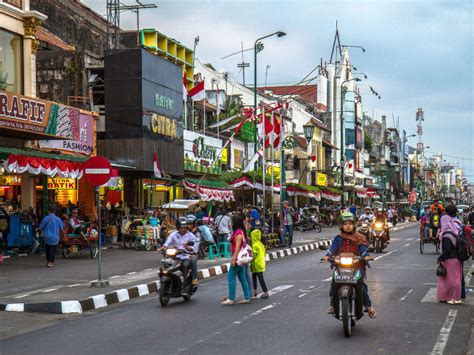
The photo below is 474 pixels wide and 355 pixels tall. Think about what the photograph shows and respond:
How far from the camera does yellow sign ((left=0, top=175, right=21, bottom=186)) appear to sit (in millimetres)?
26942

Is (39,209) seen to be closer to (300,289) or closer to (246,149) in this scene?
(300,289)

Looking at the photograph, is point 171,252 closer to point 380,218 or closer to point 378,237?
point 378,237

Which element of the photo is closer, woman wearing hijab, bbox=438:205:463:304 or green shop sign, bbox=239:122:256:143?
woman wearing hijab, bbox=438:205:463:304

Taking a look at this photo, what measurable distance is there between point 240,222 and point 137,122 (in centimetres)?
2069

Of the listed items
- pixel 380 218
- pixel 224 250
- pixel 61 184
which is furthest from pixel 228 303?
pixel 61 184

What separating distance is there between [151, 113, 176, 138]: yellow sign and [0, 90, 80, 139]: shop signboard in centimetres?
924

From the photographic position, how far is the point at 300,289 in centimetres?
1563

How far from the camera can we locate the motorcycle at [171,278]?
13.4 meters

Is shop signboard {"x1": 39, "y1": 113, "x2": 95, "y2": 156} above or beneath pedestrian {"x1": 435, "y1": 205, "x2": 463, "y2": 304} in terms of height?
above

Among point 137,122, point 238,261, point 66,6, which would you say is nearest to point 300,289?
point 238,261

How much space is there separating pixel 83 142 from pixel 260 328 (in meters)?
20.4

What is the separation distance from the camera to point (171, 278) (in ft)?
44.5

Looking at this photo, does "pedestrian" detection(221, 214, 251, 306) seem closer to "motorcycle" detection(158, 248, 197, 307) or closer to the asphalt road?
the asphalt road

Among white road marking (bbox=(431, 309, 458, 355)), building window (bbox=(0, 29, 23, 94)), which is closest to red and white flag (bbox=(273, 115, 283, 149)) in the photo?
building window (bbox=(0, 29, 23, 94))
